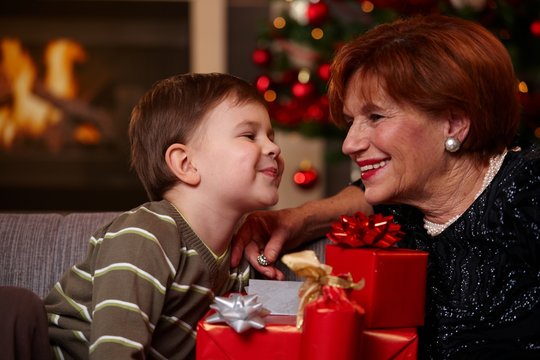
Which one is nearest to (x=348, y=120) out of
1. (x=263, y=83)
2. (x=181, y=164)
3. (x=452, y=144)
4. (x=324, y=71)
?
(x=452, y=144)

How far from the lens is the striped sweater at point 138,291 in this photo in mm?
1420

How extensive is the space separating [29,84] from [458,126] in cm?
331

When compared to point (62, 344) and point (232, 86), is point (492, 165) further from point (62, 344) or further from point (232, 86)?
point (62, 344)

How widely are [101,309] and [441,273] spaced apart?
0.74m

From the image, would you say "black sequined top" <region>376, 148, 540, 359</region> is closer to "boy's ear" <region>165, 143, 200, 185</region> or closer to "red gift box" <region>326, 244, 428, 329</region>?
"red gift box" <region>326, 244, 428, 329</region>

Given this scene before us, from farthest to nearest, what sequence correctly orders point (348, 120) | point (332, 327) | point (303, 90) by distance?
point (303, 90)
point (348, 120)
point (332, 327)

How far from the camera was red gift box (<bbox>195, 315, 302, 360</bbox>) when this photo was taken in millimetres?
1369

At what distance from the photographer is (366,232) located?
146 centimetres

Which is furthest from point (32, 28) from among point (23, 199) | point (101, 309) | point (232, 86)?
point (101, 309)

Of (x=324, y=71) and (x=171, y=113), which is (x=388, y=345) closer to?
(x=171, y=113)

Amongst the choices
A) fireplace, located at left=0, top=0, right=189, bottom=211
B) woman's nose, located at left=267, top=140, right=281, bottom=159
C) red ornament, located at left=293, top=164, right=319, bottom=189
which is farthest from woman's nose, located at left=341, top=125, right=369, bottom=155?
fireplace, located at left=0, top=0, right=189, bottom=211

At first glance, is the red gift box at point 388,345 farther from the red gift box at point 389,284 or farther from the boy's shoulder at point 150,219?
the boy's shoulder at point 150,219

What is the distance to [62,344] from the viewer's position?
162cm

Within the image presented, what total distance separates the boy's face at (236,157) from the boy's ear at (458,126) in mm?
383
